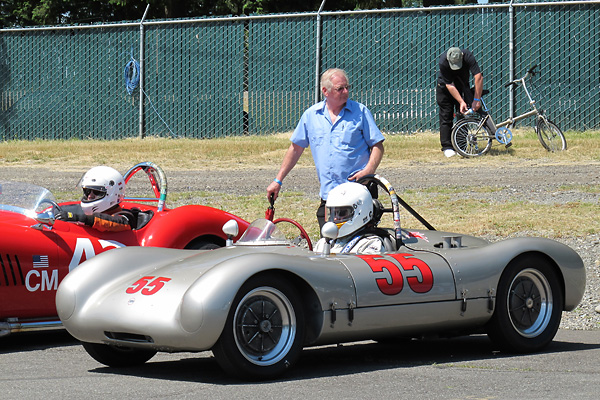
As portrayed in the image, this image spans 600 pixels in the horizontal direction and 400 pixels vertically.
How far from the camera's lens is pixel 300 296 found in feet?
20.2

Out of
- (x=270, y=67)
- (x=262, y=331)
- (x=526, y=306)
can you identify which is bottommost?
(x=526, y=306)

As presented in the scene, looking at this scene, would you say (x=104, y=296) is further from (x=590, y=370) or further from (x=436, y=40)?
(x=436, y=40)

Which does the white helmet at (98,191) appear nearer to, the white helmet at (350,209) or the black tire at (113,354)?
the black tire at (113,354)

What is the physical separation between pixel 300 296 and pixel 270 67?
14.6m

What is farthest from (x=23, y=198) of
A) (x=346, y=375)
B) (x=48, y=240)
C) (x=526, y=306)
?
(x=526, y=306)

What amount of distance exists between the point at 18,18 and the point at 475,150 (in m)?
26.1

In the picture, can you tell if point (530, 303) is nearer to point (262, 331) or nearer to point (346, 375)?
point (346, 375)

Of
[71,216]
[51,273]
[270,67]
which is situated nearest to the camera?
[51,273]

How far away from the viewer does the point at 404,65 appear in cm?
1942

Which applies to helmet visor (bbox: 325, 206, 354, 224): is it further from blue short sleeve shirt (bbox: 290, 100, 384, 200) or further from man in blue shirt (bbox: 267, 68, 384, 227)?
blue short sleeve shirt (bbox: 290, 100, 384, 200)

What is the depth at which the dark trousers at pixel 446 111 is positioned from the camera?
16.8 meters

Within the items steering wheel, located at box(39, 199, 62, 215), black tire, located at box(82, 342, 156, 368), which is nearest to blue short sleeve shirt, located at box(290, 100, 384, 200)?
steering wheel, located at box(39, 199, 62, 215)

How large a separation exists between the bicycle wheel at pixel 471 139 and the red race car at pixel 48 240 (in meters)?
8.46

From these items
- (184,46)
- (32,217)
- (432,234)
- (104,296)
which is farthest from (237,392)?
(184,46)
